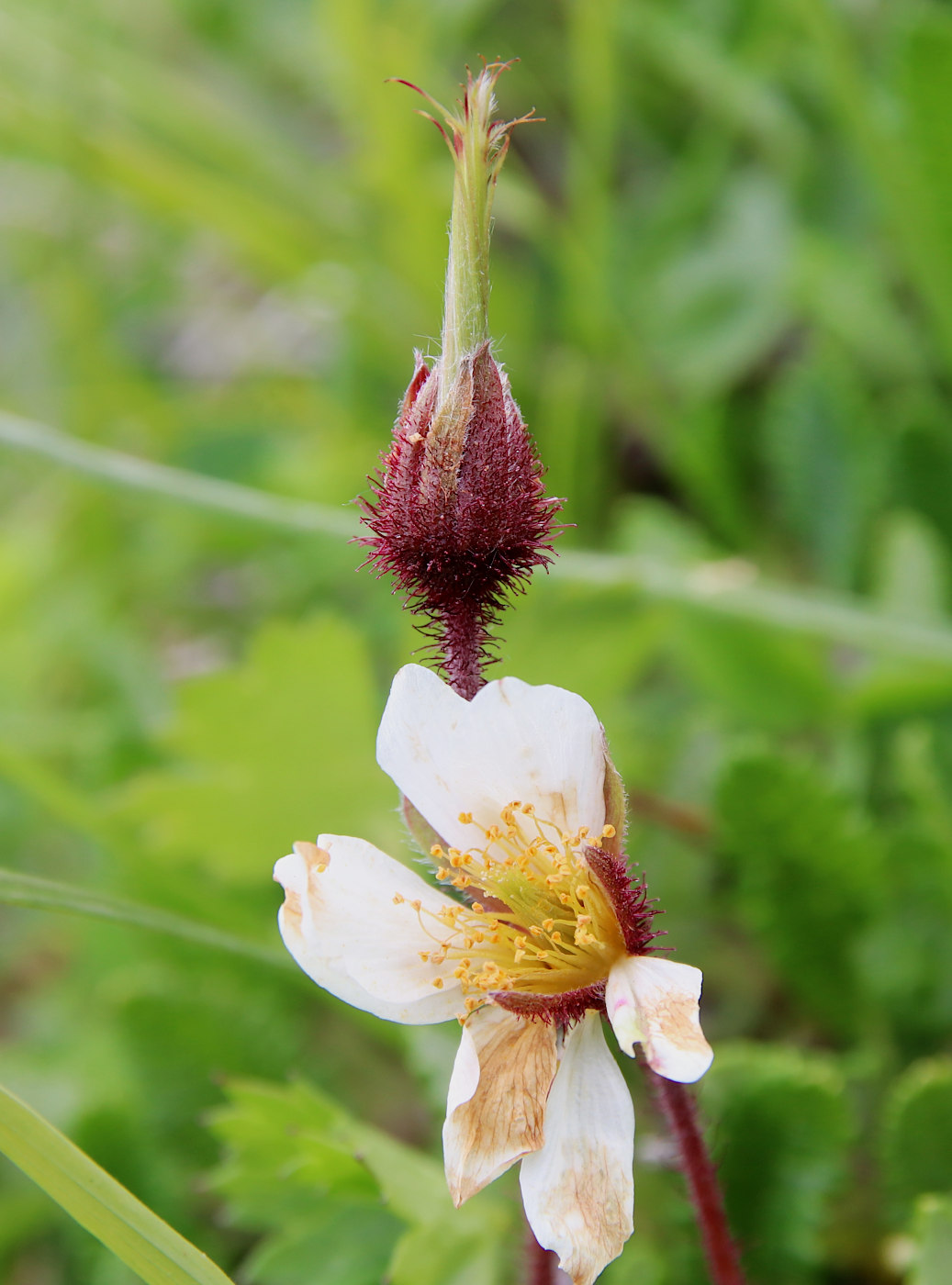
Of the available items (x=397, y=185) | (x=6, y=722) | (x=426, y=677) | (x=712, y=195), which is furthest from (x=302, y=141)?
(x=426, y=677)

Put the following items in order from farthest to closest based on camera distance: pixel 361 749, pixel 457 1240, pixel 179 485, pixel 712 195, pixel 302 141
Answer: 1. pixel 302 141
2. pixel 712 195
3. pixel 361 749
4. pixel 179 485
5. pixel 457 1240

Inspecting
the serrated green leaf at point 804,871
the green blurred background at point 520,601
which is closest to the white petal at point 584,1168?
the green blurred background at point 520,601

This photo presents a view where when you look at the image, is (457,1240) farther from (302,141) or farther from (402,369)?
(302,141)

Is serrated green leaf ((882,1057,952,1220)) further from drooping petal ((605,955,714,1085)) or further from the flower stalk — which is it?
drooping petal ((605,955,714,1085))

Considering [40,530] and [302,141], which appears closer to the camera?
[40,530]

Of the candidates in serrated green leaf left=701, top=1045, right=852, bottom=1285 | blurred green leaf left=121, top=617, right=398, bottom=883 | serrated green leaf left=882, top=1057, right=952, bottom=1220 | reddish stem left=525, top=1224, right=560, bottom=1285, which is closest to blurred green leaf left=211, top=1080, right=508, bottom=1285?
reddish stem left=525, top=1224, right=560, bottom=1285

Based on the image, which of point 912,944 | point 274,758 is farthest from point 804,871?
point 274,758

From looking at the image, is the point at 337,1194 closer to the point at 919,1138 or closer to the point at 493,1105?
the point at 493,1105
